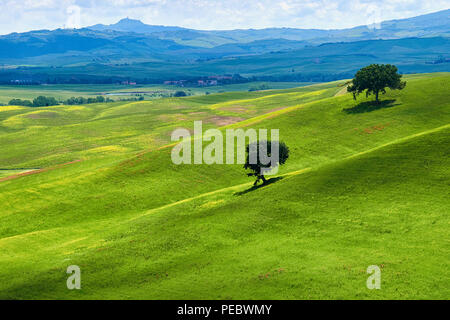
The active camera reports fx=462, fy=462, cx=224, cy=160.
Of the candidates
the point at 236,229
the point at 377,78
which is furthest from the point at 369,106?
the point at 236,229

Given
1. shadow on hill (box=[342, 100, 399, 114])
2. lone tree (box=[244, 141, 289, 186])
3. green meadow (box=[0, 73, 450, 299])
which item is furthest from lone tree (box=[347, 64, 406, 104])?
lone tree (box=[244, 141, 289, 186])

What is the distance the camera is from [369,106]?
132m

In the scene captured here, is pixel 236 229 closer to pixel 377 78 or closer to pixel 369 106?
pixel 377 78

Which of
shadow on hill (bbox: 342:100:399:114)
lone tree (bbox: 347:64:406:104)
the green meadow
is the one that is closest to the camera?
the green meadow

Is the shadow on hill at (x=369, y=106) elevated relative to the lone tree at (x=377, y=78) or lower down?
lower down

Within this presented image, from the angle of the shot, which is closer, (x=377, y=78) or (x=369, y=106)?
(x=377, y=78)

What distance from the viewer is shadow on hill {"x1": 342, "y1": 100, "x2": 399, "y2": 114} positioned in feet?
424

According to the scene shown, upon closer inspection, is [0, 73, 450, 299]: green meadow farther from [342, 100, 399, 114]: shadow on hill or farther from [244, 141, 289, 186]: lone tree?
[342, 100, 399, 114]: shadow on hill

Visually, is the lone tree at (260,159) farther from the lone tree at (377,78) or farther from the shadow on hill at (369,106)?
the lone tree at (377,78)

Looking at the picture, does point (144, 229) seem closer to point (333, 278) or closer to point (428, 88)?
point (333, 278)

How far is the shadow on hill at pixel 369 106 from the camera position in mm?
129250

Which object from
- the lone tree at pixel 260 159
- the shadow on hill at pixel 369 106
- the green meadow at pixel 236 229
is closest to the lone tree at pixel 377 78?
the shadow on hill at pixel 369 106
